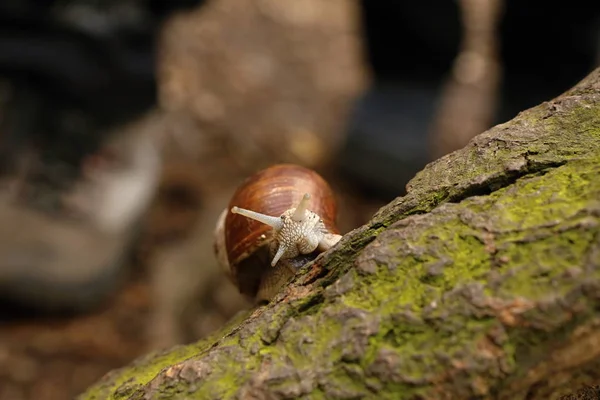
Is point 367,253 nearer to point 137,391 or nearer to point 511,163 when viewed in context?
point 511,163

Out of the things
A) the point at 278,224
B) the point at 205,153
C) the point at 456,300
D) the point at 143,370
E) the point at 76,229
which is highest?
the point at 205,153

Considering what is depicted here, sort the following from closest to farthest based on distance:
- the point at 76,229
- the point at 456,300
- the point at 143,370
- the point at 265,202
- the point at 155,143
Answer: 1. the point at 456,300
2. the point at 143,370
3. the point at 265,202
4. the point at 76,229
5. the point at 155,143

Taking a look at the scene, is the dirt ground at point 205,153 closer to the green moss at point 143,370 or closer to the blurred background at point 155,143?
the blurred background at point 155,143

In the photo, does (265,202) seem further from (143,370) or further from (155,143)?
(155,143)

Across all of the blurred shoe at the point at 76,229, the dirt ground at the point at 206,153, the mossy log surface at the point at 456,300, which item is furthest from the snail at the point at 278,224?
the blurred shoe at the point at 76,229

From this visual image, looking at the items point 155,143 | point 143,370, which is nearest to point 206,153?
point 155,143

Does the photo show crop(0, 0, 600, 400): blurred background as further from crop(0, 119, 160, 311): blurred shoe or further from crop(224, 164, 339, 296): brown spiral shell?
crop(224, 164, 339, 296): brown spiral shell

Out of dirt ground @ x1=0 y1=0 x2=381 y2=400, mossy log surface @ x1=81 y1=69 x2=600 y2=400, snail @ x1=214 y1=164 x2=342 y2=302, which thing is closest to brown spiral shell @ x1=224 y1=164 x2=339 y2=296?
snail @ x1=214 y1=164 x2=342 y2=302
